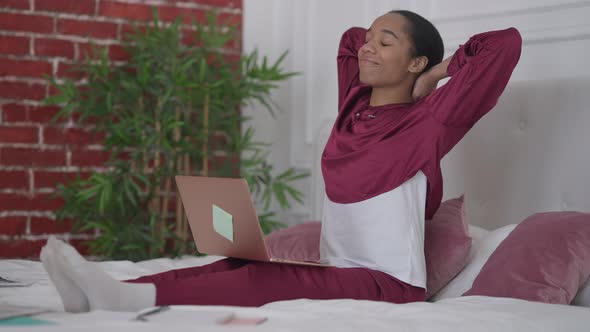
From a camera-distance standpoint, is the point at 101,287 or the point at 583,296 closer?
the point at 101,287

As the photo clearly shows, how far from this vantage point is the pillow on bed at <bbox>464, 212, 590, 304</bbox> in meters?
1.83

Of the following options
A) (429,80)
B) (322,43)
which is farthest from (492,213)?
(322,43)

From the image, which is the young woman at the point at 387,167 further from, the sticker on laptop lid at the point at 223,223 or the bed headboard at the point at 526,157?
the bed headboard at the point at 526,157

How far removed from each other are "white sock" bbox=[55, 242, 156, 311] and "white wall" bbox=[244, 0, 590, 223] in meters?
1.37

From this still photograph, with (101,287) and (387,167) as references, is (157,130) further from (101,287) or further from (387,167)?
(101,287)

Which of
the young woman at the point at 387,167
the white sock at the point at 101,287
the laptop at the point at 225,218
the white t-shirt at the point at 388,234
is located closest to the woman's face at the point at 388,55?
the young woman at the point at 387,167

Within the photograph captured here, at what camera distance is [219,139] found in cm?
368

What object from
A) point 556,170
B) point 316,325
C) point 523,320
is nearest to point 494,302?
point 523,320

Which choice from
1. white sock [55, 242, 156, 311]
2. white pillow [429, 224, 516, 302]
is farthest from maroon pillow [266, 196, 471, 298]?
white sock [55, 242, 156, 311]

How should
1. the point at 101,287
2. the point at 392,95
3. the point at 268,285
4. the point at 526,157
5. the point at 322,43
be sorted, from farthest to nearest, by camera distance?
the point at 322,43
the point at 526,157
the point at 392,95
the point at 268,285
the point at 101,287

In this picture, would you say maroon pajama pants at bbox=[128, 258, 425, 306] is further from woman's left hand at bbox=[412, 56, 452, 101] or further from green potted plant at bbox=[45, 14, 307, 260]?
green potted plant at bbox=[45, 14, 307, 260]

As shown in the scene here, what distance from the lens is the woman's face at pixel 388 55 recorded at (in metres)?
2.15

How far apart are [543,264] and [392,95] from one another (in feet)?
1.99

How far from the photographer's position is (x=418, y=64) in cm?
217
